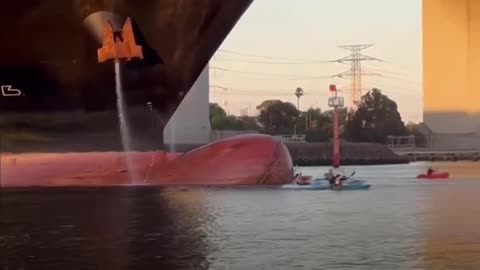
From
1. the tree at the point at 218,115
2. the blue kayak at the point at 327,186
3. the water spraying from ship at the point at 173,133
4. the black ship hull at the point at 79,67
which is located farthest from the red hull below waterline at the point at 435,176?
the tree at the point at 218,115

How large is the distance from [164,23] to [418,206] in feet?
16.3

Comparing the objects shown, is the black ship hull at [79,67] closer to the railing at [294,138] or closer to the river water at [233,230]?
the river water at [233,230]

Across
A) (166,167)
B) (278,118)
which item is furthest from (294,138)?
(166,167)

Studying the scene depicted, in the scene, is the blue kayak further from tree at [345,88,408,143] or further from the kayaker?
tree at [345,88,408,143]

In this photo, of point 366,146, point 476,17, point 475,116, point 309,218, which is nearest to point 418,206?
point 309,218

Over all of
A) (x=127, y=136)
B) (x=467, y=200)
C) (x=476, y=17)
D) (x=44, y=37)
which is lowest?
(x=467, y=200)

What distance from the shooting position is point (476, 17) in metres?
21.8

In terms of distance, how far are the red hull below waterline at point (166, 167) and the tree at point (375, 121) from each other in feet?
116

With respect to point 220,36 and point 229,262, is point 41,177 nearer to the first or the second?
point 220,36

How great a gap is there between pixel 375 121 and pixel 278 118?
7024 mm

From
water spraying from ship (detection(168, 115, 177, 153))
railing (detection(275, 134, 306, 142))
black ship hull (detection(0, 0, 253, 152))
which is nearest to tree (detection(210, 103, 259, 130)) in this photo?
railing (detection(275, 134, 306, 142))

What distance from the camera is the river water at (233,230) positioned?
6.69 metres

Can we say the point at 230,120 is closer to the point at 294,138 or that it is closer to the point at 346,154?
the point at 294,138

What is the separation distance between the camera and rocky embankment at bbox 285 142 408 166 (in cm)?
4466
